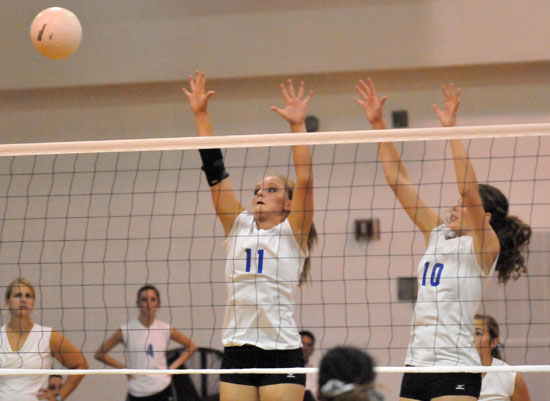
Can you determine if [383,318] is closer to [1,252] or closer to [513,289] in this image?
[513,289]

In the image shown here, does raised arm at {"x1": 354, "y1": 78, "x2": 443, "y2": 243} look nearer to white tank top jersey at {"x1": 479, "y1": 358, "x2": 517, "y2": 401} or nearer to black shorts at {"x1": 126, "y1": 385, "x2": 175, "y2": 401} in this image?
white tank top jersey at {"x1": 479, "y1": 358, "x2": 517, "y2": 401}

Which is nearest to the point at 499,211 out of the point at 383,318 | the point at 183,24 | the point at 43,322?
the point at 383,318

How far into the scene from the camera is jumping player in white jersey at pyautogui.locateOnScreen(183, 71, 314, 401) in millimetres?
4105

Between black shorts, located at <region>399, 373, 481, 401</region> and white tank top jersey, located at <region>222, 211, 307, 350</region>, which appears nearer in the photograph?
black shorts, located at <region>399, 373, 481, 401</region>

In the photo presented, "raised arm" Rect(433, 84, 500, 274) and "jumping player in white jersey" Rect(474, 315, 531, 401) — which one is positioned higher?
"raised arm" Rect(433, 84, 500, 274)

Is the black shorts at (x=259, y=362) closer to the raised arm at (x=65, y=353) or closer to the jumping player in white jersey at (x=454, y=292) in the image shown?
the jumping player in white jersey at (x=454, y=292)

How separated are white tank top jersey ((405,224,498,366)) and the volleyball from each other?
2.92 metres

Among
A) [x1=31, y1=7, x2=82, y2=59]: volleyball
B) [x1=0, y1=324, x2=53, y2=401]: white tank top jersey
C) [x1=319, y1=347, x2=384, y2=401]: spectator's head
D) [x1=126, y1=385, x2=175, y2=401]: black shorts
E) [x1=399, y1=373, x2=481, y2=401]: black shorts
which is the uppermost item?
[x1=31, y1=7, x2=82, y2=59]: volleyball

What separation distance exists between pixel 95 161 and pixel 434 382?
16.1 feet

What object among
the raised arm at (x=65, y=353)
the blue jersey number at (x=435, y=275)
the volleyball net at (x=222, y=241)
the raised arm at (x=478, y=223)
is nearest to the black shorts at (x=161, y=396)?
the volleyball net at (x=222, y=241)

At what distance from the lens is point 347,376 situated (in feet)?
8.11

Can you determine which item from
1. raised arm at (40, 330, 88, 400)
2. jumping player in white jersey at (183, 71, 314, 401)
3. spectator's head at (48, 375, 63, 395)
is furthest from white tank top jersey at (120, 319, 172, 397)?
jumping player in white jersey at (183, 71, 314, 401)

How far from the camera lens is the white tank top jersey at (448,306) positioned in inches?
159

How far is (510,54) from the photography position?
7.43m
